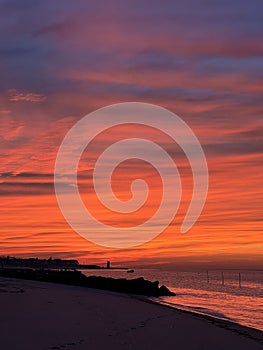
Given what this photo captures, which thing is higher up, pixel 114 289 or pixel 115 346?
pixel 114 289

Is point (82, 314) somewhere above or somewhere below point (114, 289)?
below

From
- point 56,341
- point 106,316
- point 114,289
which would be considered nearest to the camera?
point 56,341

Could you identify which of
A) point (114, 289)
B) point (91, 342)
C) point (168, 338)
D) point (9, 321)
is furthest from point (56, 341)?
point (114, 289)

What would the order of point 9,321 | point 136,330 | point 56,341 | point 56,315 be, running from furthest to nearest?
point 56,315
point 136,330
point 9,321
point 56,341

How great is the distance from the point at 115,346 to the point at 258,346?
588 cm

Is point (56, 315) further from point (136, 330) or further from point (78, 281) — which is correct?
point (78, 281)

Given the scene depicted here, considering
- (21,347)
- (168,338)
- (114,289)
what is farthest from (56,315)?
(114,289)

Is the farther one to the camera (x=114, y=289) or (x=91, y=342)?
(x=114, y=289)

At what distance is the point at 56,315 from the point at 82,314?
5.24ft

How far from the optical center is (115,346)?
1503cm

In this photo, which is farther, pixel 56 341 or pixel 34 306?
pixel 34 306

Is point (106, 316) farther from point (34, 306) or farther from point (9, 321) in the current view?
point (9, 321)

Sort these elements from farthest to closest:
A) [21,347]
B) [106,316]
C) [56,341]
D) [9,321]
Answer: [106,316] → [9,321] → [56,341] → [21,347]

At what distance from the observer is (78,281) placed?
59281 mm
